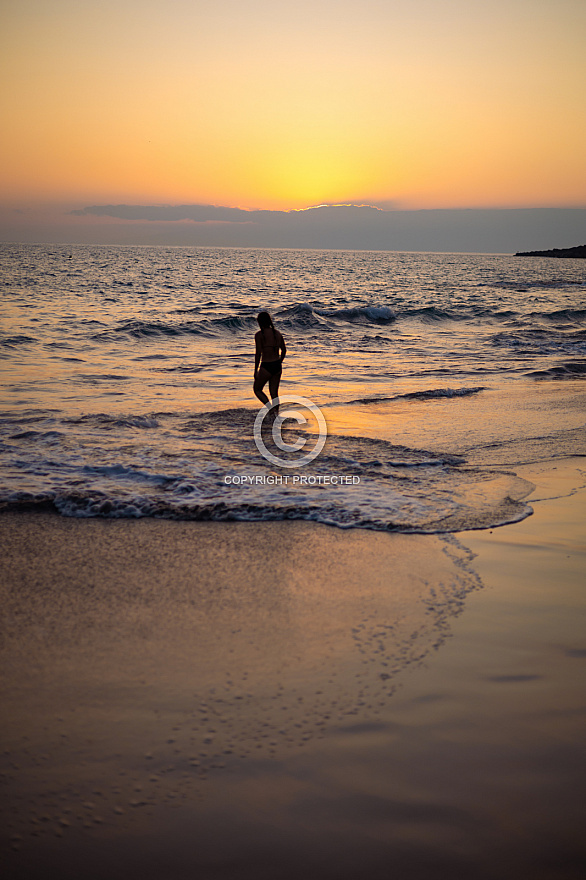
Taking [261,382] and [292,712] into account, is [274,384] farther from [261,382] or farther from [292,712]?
[292,712]

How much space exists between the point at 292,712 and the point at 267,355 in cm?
756

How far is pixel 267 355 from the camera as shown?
32.1ft

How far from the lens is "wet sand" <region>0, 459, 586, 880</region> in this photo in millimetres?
2100

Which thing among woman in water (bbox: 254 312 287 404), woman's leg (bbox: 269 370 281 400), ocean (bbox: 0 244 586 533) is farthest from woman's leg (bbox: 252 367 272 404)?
ocean (bbox: 0 244 586 533)

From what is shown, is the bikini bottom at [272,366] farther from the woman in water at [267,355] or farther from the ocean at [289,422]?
the ocean at [289,422]

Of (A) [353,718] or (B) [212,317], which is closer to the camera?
(A) [353,718]

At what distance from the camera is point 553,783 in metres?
2.33

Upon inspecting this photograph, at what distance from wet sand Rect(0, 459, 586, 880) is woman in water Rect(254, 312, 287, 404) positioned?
572 centimetres

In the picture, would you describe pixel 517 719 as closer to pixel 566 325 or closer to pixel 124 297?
pixel 566 325

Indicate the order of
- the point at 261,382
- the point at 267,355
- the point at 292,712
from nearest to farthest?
the point at 292,712
the point at 267,355
the point at 261,382

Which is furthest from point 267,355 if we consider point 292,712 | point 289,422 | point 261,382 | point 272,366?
point 292,712

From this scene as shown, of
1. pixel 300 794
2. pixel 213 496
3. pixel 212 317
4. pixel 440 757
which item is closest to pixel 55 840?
pixel 300 794

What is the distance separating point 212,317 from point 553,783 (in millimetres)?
25255

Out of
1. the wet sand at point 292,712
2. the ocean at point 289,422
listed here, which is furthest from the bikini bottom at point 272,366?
the wet sand at point 292,712
